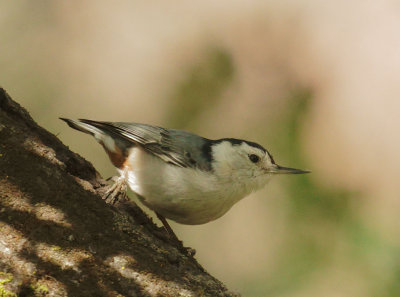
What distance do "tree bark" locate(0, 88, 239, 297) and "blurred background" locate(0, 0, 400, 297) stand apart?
125 cm

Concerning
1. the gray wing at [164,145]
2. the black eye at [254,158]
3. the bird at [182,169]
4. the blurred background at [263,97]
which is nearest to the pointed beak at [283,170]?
the bird at [182,169]

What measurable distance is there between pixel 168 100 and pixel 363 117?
1554 millimetres

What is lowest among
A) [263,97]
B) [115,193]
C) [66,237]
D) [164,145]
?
[66,237]

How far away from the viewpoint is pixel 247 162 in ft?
10.5

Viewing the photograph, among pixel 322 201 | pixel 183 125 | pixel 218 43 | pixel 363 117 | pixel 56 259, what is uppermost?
pixel 218 43

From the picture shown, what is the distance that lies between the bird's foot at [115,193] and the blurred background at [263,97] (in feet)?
3.99

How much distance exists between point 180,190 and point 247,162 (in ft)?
1.77

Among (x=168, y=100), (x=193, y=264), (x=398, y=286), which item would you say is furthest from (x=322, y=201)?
(x=168, y=100)

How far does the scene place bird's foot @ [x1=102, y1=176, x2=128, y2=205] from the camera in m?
2.49

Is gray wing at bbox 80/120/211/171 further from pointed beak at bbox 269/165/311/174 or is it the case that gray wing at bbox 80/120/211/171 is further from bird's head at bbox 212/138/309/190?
pointed beak at bbox 269/165/311/174

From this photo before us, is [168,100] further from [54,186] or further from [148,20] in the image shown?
[54,186]

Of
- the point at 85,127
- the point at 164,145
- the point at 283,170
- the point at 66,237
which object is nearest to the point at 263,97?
the point at 283,170

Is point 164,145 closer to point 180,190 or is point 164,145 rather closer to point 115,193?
point 180,190

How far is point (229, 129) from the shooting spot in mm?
4418
